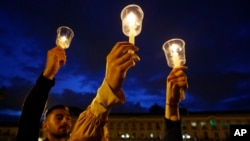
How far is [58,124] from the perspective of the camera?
9.62ft

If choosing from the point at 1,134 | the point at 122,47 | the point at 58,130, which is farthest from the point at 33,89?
the point at 1,134

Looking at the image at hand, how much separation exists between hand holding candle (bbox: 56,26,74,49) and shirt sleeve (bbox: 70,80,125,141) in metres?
1.86

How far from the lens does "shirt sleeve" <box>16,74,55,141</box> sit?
2.07 meters

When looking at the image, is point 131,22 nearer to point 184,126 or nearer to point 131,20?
point 131,20

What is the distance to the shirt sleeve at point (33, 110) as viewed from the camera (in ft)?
6.81

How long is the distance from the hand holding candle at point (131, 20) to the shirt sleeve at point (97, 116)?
19.6 inches

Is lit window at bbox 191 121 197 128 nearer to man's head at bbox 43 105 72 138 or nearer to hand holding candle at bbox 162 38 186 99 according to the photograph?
man's head at bbox 43 105 72 138

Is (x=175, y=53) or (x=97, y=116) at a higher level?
(x=175, y=53)

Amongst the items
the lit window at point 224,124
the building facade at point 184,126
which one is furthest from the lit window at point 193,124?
the lit window at point 224,124

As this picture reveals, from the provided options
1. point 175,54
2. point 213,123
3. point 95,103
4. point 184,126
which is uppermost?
point 213,123

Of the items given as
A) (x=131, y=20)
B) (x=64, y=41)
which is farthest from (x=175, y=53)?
(x=64, y=41)

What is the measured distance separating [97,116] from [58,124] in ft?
6.43

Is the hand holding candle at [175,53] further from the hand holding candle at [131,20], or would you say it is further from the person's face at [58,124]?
the person's face at [58,124]

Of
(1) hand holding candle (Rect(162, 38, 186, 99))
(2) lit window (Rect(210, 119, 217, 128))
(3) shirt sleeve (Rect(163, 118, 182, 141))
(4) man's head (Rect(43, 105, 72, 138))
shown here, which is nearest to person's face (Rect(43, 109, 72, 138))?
(4) man's head (Rect(43, 105, 72, 138))
